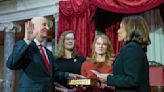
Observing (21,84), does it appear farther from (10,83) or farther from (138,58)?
(10,83)

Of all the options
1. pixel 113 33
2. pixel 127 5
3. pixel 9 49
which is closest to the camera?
pixel 127 5

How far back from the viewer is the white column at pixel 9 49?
7.87 meters

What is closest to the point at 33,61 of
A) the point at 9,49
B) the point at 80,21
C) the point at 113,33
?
the point at 113,33

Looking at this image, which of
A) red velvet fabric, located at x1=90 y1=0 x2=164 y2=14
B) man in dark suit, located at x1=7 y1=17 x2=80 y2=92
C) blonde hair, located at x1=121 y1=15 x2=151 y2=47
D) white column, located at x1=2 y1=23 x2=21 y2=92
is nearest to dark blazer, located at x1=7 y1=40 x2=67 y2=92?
man in dark suit, located at x1=7 y1=17 x2=80 y2=92

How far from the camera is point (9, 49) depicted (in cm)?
808

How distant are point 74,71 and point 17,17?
15.4 feet

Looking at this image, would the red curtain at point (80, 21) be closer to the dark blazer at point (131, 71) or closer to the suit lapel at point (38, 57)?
the suit lapel at point (38, 57)

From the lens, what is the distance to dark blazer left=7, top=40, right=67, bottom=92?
9.15 feet

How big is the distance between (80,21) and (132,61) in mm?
3851

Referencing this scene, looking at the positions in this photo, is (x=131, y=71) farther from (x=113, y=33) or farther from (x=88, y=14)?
(x=88, y=14)

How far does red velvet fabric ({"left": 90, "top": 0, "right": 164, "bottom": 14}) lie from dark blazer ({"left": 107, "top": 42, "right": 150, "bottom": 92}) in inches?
110

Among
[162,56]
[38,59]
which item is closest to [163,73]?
[162,56]

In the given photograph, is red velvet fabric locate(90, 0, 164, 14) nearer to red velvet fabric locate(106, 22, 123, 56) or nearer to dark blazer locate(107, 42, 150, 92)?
red velvet fabric locate(106, 22, 123, 56)

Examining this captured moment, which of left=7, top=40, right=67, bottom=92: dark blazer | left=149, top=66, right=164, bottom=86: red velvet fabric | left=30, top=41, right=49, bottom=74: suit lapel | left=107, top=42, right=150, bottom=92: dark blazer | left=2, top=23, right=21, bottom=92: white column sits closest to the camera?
left=107, top=42, right=150, bottom=92: dark blazer
